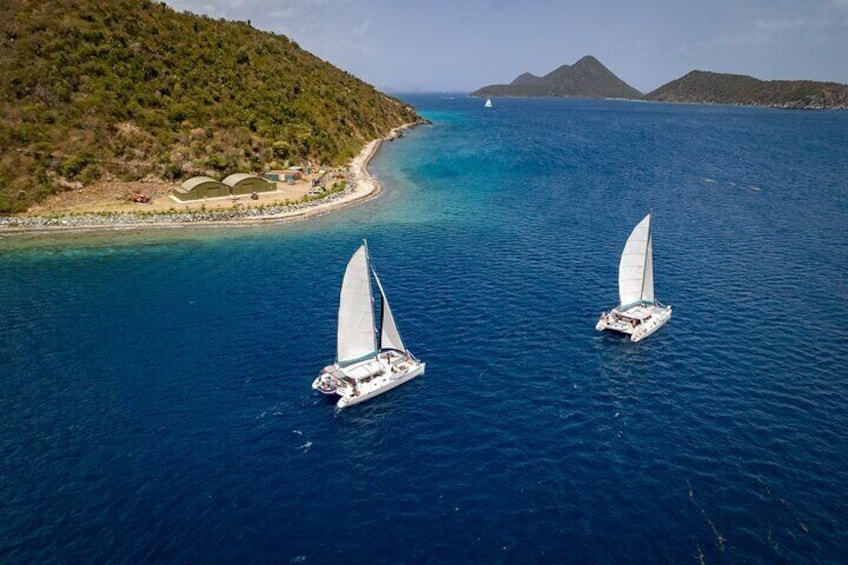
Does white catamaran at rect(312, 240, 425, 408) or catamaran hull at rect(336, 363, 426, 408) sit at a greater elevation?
white catamaran at rect(312, 240, 425, 408)

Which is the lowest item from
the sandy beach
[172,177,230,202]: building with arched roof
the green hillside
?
the sandy beach

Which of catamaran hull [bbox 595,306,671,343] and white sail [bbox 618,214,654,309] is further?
white sail [bbox 618,214,654,309]

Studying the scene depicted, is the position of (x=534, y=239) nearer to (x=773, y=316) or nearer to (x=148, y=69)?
(x=773, y=316)

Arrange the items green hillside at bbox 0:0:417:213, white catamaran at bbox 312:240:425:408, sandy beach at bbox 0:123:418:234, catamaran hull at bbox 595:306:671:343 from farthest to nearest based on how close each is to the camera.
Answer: green hillside at bbox 0:0:417:213, sandy beach at bbox 0:123:418:234, catamaran hull at bbox 595:306:671:343, white catamaran at bbox 312:240:425:408

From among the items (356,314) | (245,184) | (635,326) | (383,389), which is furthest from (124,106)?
(635,326)

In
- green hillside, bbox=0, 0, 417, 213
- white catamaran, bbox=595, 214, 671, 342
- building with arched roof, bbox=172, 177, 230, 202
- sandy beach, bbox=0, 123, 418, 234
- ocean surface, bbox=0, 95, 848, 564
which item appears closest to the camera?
ocean surface, bbox=0, 95, 848, 564

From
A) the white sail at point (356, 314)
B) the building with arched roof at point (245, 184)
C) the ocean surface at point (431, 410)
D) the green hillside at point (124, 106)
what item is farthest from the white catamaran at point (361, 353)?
the green hillside at point (124, 106)

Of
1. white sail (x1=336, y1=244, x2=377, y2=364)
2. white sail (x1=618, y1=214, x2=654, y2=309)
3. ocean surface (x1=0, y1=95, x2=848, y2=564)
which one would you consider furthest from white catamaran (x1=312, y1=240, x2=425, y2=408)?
white sail (x1=618, y1=214, x2=654, y2=309)

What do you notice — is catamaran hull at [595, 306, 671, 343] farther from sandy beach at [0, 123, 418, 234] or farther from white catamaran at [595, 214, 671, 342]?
sandy beach at [0, 123, 418, 234]
